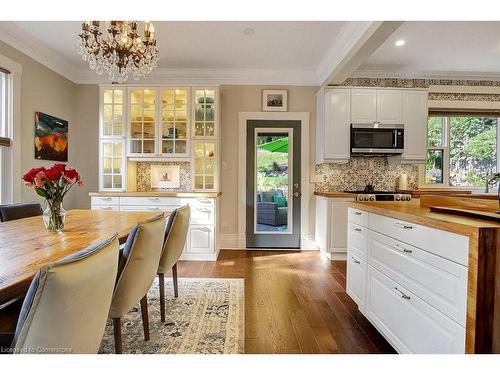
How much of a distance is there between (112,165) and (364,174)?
3721 mm

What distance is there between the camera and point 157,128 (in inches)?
159

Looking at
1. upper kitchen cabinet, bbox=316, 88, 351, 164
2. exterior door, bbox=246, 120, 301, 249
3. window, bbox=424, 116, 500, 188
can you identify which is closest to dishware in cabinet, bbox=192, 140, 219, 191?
exterior door, bbox=246, 120, 301, 249

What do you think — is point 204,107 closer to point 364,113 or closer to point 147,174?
point 147,174

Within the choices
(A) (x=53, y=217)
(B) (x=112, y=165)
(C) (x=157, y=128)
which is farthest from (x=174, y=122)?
(A) (x=53, y=217)

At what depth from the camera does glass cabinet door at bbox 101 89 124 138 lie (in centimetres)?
406

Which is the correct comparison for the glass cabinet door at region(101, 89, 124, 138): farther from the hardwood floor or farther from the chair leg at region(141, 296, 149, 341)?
the chair leg at region(141, 296, 149, 341)

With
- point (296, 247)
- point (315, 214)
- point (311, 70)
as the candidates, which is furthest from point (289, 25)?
point (296, 247)

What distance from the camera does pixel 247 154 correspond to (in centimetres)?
441

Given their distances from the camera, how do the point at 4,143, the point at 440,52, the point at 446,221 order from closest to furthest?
1. the point at 446,221
2. the point at 4,143
3. the point at 440,52

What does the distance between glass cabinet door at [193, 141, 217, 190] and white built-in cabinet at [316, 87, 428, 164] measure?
1.58 metres

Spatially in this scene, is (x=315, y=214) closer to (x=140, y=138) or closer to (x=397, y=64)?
(x=397, y=64)

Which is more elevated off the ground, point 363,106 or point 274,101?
point 274,101
